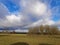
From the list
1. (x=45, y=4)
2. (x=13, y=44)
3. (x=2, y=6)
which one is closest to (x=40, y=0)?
(x=45, y=4)

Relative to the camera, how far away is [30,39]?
266 centimetres

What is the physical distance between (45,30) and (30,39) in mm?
313

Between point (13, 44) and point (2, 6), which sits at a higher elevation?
point (2, 6)

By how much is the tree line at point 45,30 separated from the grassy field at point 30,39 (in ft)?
0.24

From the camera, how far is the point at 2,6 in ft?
9.04

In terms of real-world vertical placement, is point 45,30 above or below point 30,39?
above

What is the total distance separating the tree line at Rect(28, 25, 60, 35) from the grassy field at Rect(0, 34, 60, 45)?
0.24 ft

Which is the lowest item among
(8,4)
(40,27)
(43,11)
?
(40,27)

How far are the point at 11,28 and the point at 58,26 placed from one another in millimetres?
844

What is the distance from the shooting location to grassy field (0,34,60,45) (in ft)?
8.57

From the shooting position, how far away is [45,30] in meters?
2.66

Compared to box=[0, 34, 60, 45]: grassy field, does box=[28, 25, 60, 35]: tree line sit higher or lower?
higher

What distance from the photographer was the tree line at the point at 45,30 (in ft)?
8.60

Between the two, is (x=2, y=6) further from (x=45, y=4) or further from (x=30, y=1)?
(x=45, y=4)
